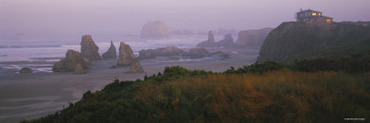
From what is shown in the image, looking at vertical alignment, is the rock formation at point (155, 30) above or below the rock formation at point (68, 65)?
above

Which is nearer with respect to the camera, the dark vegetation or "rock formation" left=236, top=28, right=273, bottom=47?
the dark vegetation

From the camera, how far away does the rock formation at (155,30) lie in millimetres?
176000

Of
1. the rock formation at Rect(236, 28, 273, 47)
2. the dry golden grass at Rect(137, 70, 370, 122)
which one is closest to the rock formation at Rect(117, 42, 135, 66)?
the dry golden grass at Rect(137, 70, 370, 122)

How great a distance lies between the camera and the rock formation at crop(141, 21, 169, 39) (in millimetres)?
176000

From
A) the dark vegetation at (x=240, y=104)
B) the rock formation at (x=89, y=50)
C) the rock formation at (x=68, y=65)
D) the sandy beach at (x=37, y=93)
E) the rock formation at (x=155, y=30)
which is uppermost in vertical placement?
the rock formation at (x=155, y=30)

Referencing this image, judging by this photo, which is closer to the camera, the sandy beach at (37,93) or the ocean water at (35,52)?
the sandy beach at (37,93)

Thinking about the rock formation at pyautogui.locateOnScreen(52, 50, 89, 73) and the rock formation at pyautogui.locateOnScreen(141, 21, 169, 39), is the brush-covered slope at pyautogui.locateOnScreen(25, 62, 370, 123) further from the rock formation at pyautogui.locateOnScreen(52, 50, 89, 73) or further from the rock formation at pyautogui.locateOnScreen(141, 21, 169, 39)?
the rock formation at pyautogui.locateOnScreen(141, 21, 169, 39)

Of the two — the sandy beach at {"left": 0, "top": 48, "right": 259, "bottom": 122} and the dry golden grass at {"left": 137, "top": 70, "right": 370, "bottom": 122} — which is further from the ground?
the dry golden grass at {"left": 137, "top": 70, "right": 370, "bottom": 122}

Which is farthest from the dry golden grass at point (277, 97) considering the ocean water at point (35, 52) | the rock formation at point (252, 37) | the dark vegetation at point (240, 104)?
the rock formation at point (252, 37)

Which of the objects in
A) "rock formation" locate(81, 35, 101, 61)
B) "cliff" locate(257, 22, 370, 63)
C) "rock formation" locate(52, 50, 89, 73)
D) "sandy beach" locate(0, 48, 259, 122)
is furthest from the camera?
"rock formation" locate(81, 35, 101, 61)

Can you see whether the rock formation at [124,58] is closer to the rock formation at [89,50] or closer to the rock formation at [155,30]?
the rock formation at [89,50]

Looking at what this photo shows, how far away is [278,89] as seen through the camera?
7.80m

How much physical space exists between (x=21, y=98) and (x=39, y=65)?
25.7 meters

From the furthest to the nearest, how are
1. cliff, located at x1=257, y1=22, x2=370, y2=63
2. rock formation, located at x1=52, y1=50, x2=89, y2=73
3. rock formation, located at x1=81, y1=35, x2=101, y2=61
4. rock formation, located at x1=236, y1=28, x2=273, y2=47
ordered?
rock formation, located at x1=236, y1=28, x2=273, y2=47 → rock formation, located at x1=81, y1=35, x2=101, y2=61 → cliff, located at x1=257, y1=22, x2=370, y2=63 → rock formation, located at x1=52, y1=50, x2=89, y2=73
